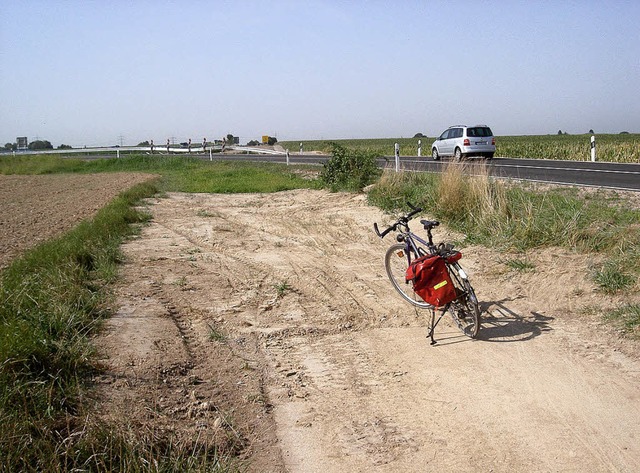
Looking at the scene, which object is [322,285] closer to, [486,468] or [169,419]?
[169,419]

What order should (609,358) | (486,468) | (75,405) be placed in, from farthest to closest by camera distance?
(609,358) < (75,405) < (486,468)

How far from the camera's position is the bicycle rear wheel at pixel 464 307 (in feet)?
21.1

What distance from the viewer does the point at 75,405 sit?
473cm

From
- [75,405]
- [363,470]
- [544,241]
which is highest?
[544,241]

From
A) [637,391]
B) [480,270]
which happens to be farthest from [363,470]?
[480,270]

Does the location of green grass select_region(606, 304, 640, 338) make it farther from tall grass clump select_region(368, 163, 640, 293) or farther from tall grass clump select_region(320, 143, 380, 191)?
tall grass clump select_region(320, 143, 380, 191)

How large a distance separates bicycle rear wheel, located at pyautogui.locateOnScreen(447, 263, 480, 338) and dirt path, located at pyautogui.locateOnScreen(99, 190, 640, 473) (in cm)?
16

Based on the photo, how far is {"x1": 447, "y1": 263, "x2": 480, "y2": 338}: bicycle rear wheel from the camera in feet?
21.1

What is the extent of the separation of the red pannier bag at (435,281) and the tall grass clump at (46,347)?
3.16 m

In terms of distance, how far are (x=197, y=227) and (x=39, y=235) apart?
3089mm

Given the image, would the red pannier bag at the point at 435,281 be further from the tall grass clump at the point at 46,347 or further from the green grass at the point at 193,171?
the green grass at the point at 193,171

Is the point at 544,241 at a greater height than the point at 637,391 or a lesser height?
greater

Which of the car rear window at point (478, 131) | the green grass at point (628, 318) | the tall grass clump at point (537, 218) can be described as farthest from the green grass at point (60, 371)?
the car rear window at point (478, 131)

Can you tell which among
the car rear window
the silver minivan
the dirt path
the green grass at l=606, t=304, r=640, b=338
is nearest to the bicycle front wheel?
the dirt path
